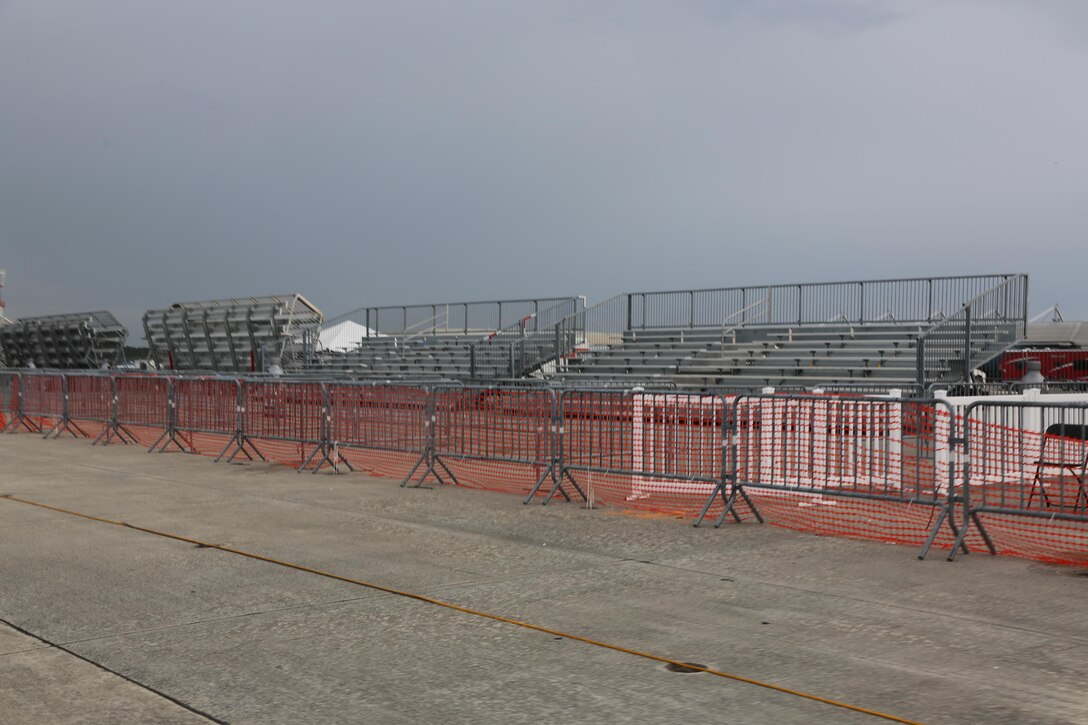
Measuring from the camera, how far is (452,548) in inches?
402

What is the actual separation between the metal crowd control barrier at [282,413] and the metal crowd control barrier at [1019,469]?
956 cm

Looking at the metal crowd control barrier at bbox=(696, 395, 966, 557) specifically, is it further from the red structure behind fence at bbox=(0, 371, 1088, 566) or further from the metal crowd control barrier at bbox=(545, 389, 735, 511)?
the metal crowd control barrier at bbox=(545, 389, 735, 511)

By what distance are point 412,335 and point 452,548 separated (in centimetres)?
3288

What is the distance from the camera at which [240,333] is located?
42406 mm

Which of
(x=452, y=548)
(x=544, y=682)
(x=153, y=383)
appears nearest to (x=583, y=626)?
(x=544, y=682)

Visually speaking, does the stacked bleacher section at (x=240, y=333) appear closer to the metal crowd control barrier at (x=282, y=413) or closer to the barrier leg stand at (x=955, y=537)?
the metal crowd control barrier at (x=282, y=413)

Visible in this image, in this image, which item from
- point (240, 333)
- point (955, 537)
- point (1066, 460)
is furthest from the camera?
point (240, 333)

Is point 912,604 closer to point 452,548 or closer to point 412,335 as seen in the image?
point 452,548

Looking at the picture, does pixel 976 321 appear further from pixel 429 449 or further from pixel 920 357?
pixel 429 449

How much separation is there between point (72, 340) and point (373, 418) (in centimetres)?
3738

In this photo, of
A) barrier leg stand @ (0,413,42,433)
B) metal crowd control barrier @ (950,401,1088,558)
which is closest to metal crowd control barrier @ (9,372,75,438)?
barrier leg stand @ (0,413,42,433)

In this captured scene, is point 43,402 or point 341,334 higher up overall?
point 341,334

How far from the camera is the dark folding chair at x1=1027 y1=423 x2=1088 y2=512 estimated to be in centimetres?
1105

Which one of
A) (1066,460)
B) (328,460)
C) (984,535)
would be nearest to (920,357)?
(1066,460)
